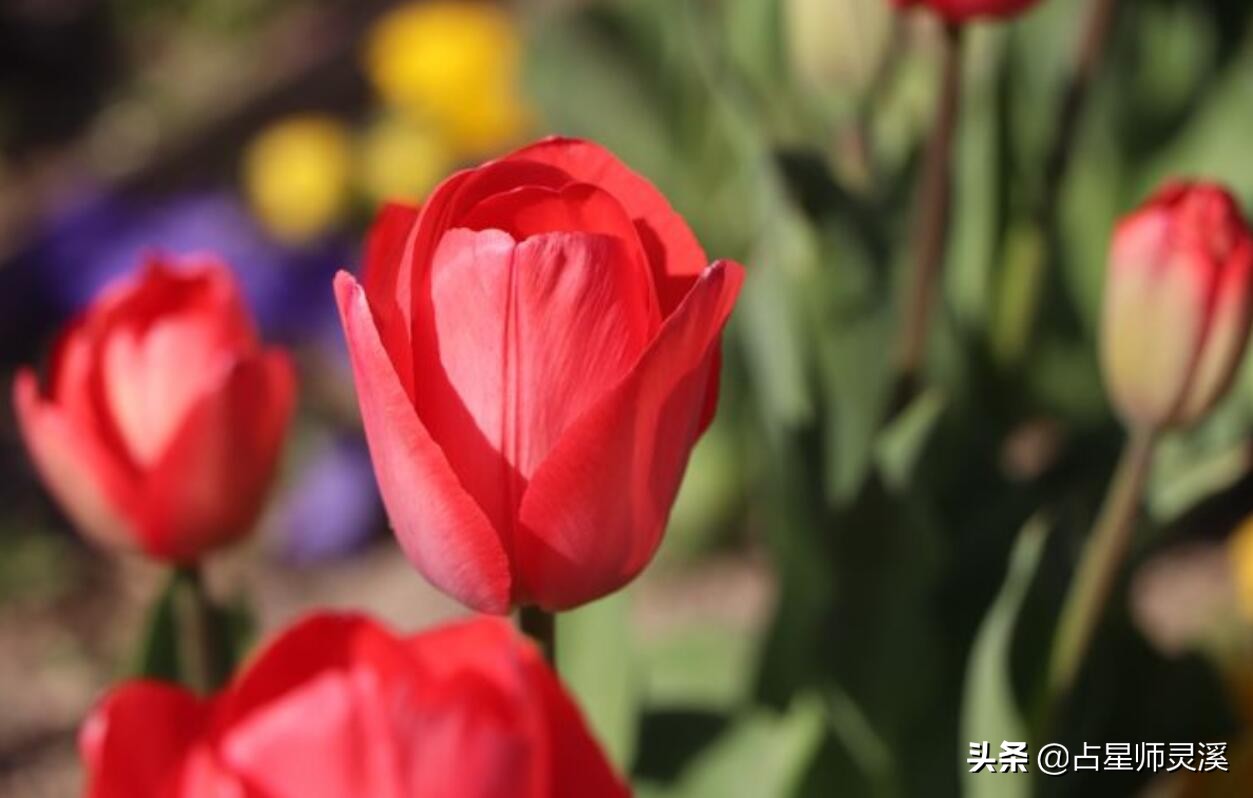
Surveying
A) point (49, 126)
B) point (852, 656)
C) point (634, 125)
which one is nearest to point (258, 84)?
point (49, 126)

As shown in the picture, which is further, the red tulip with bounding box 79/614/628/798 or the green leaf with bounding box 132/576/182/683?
the green leaf with bounding box 132/576/182/683

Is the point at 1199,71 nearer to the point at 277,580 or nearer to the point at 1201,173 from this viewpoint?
the point at 1201,173

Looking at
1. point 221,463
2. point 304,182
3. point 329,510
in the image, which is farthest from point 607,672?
point 304,182

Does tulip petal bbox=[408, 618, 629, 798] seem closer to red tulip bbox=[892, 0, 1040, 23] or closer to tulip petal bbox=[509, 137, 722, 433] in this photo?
tulip petal bbox=[509, 137, 722, 433]

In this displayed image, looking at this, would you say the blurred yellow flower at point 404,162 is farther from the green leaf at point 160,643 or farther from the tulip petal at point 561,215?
the tulip petal at point 561,215

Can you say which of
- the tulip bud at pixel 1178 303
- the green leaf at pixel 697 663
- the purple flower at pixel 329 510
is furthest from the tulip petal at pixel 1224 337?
the purple flower at pixel 329 510

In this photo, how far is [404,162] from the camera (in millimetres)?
1566

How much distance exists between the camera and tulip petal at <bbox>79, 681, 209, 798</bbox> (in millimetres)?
327

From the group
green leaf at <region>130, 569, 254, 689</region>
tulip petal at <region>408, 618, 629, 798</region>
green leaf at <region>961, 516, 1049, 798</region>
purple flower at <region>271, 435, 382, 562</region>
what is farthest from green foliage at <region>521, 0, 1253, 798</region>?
purple flower at <region>271, 435, 382, 562</region>

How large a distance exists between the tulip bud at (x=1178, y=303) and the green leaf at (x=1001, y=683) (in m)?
0.06

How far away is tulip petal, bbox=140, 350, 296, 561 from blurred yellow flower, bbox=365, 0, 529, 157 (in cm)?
108

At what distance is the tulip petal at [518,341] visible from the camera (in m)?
0.34

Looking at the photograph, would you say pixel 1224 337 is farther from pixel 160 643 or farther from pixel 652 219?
pixel 160 643

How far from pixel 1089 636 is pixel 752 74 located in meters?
0.37
